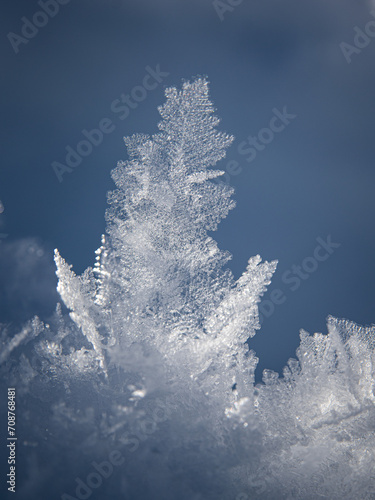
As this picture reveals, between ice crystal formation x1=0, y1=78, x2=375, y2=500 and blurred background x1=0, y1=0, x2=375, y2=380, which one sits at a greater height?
blurred background x1=0, y1=0, x2=375, y2=380

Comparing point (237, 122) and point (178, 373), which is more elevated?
point (237, 122)

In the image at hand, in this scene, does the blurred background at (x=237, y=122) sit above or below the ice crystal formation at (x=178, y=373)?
above

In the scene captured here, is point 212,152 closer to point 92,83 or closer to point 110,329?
point 110,329

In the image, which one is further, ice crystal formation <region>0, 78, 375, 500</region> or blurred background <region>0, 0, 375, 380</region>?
blurred background <region>0, 0, 375, 380</region>

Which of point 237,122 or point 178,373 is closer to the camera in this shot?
point 178,373

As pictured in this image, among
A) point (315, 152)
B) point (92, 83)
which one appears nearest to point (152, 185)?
point (92, 83)
